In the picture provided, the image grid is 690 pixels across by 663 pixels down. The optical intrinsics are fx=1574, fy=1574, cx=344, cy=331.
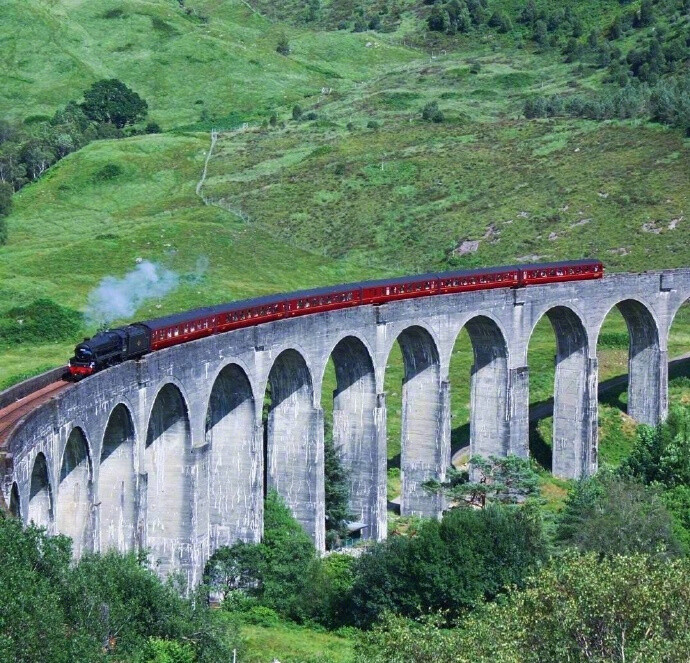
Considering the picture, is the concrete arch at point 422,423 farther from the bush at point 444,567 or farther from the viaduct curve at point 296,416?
the bush at point 444,567

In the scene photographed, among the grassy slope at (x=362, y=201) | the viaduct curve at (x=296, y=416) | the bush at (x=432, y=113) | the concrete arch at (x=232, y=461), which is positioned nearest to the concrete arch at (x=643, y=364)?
the viaduct curve at (x=296, y=416)

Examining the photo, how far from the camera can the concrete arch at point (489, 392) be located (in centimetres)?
8338

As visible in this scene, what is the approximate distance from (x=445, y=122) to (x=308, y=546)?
3735 inches

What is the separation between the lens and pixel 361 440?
7569cm

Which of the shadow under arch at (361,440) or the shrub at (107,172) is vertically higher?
the shrub at (107,172)

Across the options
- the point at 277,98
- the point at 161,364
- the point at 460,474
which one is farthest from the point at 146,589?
the point at 277,98

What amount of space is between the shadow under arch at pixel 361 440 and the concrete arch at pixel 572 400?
53.0 ft

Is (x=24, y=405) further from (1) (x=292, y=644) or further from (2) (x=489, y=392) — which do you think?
(2) (x=489, y=392)

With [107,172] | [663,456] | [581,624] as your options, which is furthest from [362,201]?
[581,624]

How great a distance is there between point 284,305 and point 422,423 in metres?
11.4

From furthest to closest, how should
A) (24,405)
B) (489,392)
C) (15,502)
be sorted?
1. (489,392)
2. (24,405)
3. (15,502)

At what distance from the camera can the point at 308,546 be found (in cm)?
6819

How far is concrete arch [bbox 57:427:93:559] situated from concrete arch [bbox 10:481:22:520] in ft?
24.0

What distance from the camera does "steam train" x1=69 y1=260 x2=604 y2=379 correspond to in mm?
58812
